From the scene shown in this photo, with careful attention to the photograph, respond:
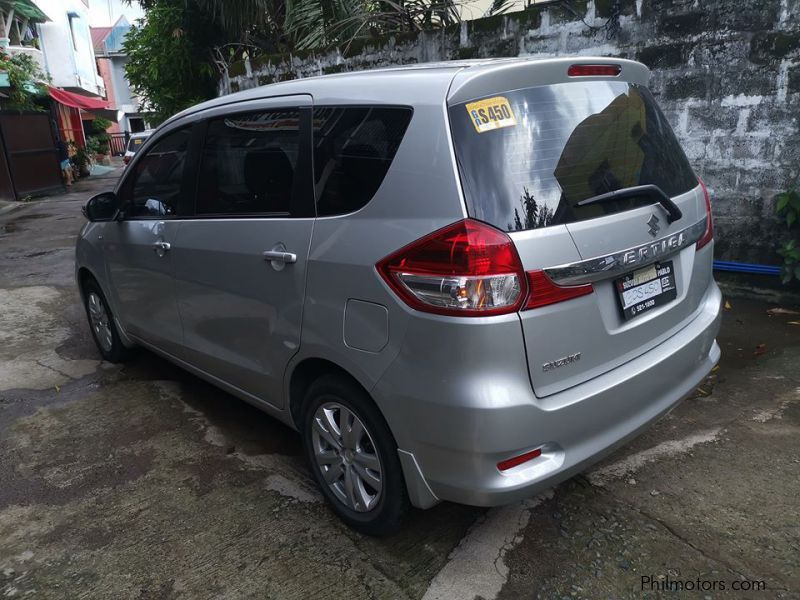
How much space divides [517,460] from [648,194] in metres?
1.14

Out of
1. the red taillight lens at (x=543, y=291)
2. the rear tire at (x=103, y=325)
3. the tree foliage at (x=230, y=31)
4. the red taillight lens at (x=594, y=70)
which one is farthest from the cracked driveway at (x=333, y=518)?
the tree foliage at (x=230, y=31)

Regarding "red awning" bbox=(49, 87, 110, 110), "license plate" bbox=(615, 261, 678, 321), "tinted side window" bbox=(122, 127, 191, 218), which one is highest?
Answer: "red awning" bbox=(49, 87, 110, 110)

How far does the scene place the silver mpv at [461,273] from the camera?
2109 mm

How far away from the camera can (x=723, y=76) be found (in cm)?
470

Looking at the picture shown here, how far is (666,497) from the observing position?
2.83m

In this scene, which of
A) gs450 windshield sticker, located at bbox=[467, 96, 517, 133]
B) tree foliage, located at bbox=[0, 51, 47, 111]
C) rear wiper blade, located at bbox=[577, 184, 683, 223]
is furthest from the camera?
tree foliage, located at bbox=[0, 51, 47, 111]

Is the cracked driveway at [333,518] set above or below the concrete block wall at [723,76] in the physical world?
below

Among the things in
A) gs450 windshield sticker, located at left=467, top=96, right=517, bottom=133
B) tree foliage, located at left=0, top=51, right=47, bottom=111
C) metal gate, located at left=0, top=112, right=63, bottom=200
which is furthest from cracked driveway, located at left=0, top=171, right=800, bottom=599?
tree foliage, located at left=0, top=51, right=47, bottom=111

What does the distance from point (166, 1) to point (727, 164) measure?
29.5 feet

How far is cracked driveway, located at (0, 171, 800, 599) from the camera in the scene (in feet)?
7.98

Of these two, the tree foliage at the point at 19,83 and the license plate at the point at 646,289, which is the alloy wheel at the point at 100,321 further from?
the tree foliage at the point at 19,83

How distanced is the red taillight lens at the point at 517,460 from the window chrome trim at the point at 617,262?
1.89 feet

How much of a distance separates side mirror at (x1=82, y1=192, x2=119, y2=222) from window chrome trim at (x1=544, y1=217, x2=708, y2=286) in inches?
121

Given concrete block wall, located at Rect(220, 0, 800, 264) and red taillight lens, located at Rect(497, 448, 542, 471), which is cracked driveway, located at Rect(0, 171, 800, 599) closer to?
red taillight lens, located at Rect(497, 448, 542, 471)
